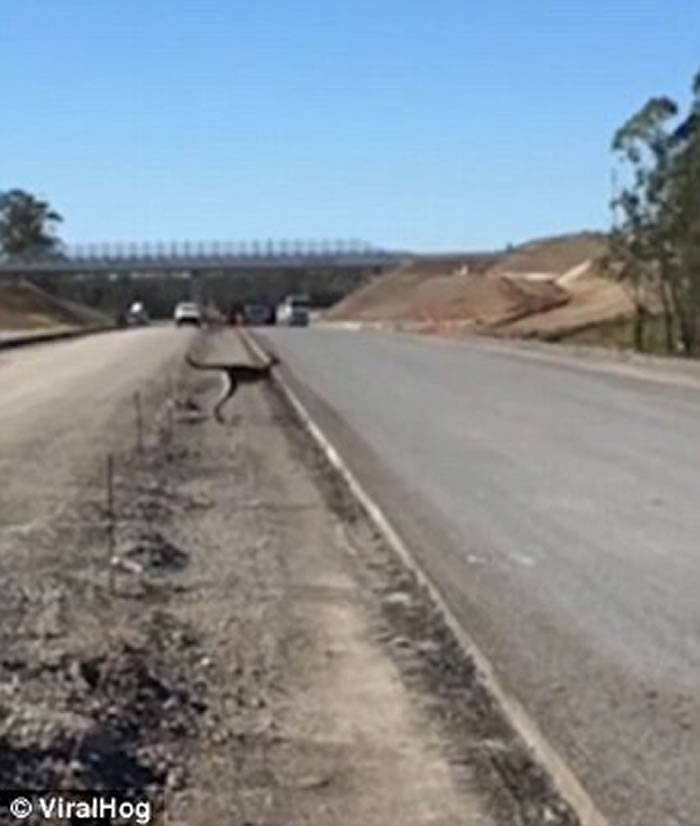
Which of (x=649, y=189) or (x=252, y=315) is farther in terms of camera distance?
(x=252, y=315)

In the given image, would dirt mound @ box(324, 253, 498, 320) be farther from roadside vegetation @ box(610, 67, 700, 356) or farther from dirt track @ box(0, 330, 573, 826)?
dirt track @ box(0, 330, 573, 826)

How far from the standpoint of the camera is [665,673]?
11445 millimetres

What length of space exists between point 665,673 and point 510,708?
4.23ft

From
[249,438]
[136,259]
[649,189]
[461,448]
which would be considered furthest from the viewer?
[136,259]

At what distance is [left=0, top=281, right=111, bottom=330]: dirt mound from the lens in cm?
14950

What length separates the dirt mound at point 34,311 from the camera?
150 m

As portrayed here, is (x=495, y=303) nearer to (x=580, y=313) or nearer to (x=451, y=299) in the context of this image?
(x=451, y=299)

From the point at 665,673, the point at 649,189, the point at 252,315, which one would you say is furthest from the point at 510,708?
the point at 252,315

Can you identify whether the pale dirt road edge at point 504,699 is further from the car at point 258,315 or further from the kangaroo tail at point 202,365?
the car at point 258,315

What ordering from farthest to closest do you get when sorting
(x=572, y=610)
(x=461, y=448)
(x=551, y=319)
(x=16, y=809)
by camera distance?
(x=551, y=319) < (x=461, y=448) < (x=572, y=610) < (x=16, y=809)

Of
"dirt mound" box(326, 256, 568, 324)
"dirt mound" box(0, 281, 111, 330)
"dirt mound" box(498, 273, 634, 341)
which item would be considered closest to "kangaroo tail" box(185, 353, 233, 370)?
"dirt mound" box(498, 273, 634, 341)

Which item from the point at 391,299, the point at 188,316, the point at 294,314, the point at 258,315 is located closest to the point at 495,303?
the point at 258,315

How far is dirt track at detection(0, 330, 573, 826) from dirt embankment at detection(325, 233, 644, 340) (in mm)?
83912

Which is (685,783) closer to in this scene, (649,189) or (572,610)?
(572,610)
